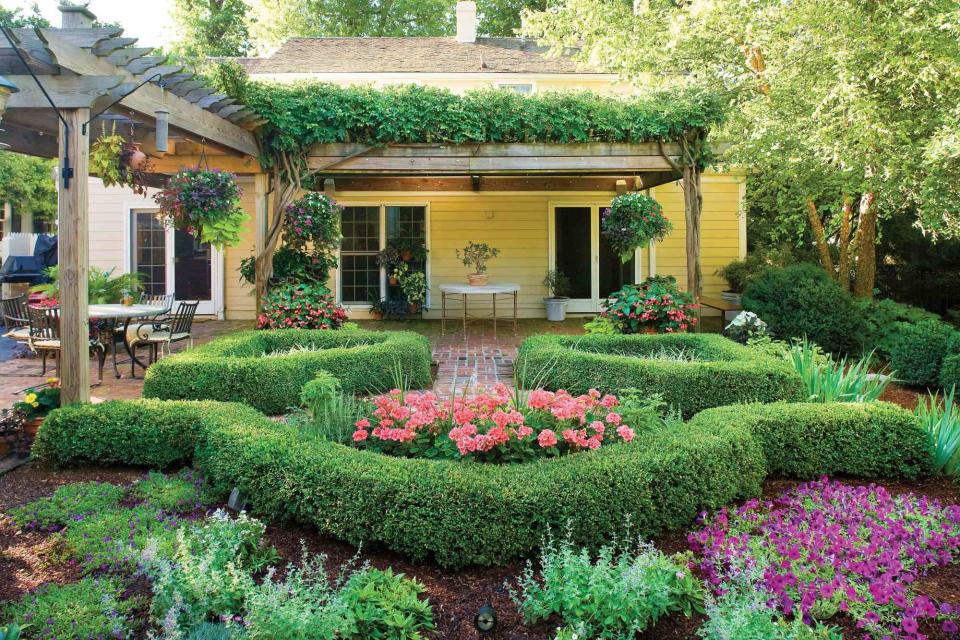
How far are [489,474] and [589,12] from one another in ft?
38.2

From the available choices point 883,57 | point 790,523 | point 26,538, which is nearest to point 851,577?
point 790,523

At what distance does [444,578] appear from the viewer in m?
3.06

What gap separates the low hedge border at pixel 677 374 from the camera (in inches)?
221

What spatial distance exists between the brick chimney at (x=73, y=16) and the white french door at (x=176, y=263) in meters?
8.09

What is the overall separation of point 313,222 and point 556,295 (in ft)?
18.3

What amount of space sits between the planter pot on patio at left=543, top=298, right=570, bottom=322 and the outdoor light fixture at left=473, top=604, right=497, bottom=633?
10.2m

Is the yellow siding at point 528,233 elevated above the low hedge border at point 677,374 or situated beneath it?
elevated above

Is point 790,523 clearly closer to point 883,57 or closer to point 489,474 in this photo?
point 489,474

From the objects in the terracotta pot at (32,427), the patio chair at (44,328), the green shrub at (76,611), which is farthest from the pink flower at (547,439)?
the patio chair at (44,328)

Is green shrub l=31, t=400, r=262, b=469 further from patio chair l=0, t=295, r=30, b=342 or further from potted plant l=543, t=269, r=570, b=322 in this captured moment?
potted plant l=543, t=269, r=570, b=322

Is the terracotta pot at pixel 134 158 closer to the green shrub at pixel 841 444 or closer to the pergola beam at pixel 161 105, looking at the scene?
the pergola beam at pixel 161 105

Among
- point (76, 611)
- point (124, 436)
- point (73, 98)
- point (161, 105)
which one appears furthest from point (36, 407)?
point (161, 105)

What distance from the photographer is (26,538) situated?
3.38m

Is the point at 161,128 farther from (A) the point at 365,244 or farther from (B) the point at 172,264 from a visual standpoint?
(B) the point at 172,264
